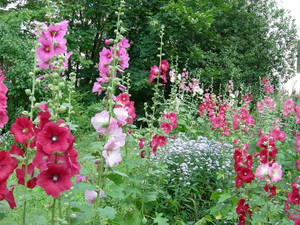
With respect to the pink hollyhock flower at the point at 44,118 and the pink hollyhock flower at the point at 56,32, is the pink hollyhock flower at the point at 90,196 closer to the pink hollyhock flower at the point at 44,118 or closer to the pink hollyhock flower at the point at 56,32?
the pink hollyhock flower at the point at 44,118

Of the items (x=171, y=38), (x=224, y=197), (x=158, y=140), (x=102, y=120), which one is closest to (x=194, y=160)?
(x=158, y=140)

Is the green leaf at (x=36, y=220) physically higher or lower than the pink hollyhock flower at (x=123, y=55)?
lower

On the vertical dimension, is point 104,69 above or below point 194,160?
above

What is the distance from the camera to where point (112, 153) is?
5.77 ft

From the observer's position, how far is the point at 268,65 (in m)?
13.9

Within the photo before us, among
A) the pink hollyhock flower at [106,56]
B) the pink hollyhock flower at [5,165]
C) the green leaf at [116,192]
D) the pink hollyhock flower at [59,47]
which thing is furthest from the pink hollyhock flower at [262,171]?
the pink hollyhock flower at [5,165]

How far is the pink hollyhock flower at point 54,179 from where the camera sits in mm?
1331

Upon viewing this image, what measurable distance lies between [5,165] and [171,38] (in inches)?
394

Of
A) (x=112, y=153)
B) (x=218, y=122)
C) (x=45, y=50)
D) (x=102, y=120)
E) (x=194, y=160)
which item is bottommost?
(x=194, y=160)

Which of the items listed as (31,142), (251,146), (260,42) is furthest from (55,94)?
(260,42)

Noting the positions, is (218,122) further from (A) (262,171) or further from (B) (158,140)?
(A) (262,171)

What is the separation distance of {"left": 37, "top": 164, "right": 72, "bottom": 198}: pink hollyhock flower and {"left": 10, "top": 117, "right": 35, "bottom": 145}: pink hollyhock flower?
6.5 inches

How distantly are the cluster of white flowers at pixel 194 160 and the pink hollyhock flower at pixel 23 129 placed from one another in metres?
2.26

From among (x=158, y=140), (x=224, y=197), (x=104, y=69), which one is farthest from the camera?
(x=158, y=140)
